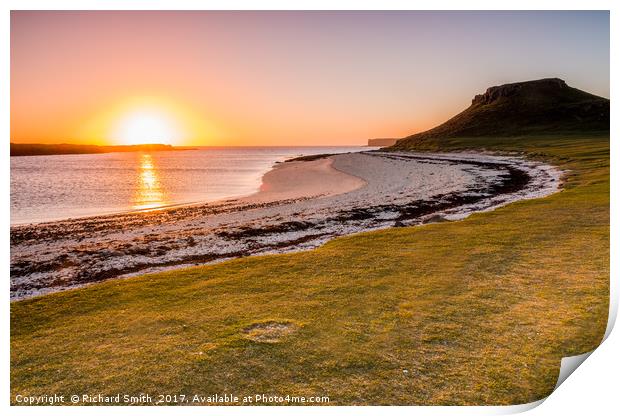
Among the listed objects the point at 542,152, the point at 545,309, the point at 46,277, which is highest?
the point at 542,152

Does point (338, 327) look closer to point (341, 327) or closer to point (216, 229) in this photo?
point (341, 327)

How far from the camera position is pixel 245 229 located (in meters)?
20.7

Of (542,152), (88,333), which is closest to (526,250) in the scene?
(88,333)

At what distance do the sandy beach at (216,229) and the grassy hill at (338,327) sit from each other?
13.9ft

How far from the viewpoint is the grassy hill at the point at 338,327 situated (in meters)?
6.77

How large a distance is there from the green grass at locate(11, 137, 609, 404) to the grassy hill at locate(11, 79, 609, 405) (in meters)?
0.03

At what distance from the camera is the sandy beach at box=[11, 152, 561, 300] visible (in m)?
15.1

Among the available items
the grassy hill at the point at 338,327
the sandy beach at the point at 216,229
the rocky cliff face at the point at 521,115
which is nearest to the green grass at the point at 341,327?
the grassy hill at the point at 338,327

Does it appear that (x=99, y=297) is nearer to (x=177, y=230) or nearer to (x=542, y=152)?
(x=177, y=230)

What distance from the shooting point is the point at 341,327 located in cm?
807

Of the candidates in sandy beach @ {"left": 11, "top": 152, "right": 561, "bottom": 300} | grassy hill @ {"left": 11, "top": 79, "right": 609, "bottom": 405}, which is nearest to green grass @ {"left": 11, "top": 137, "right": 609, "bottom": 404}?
grassy hill @ {"left": 11, "top": 79, "right": 609, "bottom": 405}

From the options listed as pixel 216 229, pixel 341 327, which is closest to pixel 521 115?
pixel 216 229
